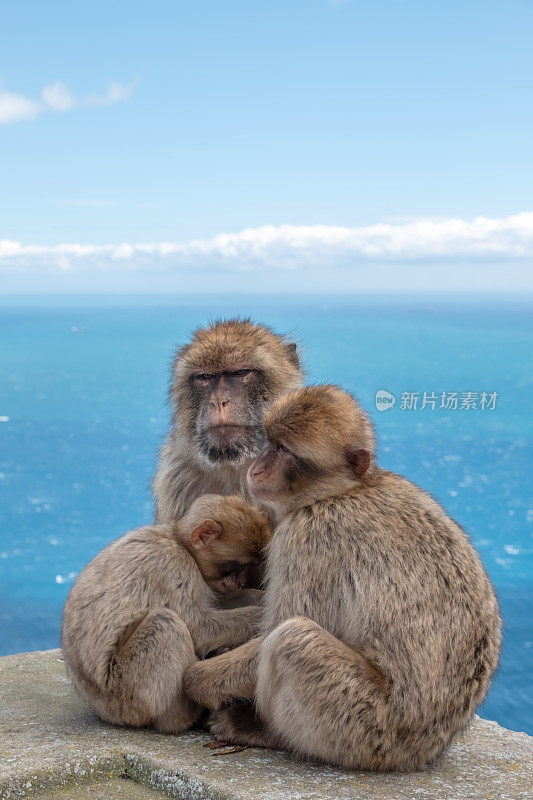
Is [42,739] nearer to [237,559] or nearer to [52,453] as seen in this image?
[237,559]

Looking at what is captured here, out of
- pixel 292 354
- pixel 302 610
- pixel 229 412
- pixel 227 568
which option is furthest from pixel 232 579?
pixel 292 354

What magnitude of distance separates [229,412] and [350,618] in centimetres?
113

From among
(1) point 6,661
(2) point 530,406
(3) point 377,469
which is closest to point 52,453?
(2) point 530,406

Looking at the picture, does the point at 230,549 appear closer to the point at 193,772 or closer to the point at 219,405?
the point at 219,405

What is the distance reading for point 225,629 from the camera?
10.9 ft

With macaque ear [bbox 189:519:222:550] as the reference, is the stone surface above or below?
below

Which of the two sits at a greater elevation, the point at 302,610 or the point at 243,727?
the point at 302,610

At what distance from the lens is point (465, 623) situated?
289 cm

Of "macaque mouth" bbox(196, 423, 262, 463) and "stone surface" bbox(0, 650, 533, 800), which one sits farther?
"macaque mouth" bbox(196, 423, 262, 463)

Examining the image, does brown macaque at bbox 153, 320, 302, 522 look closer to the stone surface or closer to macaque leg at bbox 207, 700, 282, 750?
macaque leg at bbox 207, 700, 282, 750

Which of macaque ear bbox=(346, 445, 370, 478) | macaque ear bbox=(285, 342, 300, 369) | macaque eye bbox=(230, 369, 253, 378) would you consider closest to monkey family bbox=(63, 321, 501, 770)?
macaque ear bbox=(346, 445, 370, 478)

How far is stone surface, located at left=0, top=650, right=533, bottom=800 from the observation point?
114 inches

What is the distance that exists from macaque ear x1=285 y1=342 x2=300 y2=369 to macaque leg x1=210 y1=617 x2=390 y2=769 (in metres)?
1.60

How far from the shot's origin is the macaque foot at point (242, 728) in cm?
319
